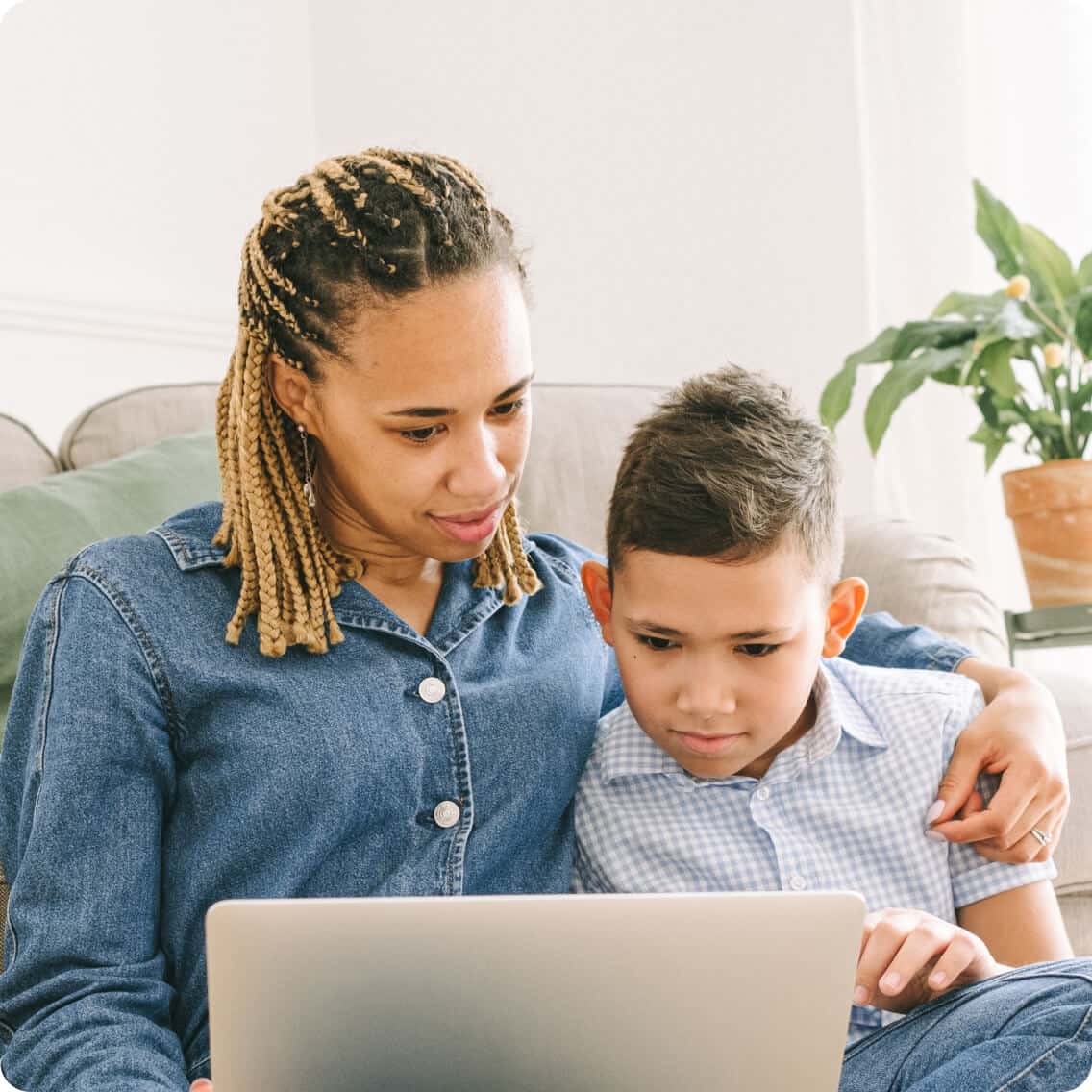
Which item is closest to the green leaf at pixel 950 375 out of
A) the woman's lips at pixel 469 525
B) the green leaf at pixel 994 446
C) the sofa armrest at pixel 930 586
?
the green leaf at pixel 994 446

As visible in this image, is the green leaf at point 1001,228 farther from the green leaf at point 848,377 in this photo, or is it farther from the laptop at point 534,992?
the laptop at point 534,992

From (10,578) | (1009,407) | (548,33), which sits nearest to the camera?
(10,578)

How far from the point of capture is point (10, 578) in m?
1.25

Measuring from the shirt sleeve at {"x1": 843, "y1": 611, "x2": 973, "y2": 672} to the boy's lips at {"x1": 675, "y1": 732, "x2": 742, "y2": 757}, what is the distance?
0.79 ft

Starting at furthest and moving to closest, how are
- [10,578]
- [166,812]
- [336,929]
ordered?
1. [10,578]
2. [166,812]
3. [336,929]

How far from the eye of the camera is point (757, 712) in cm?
104

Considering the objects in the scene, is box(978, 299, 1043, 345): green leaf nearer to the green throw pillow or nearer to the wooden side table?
the wooden side table

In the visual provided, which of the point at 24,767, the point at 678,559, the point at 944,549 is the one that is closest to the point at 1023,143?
the point at 944,549

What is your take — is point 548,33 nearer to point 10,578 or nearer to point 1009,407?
point 1009,407

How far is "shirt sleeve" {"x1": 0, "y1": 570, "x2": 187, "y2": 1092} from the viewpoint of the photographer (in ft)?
2.77

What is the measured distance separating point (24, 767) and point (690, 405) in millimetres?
566

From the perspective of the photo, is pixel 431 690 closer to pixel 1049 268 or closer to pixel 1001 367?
pixel 1001 367

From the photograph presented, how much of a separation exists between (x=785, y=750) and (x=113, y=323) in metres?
1.66

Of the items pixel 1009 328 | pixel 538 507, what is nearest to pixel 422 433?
pixel 538 507
